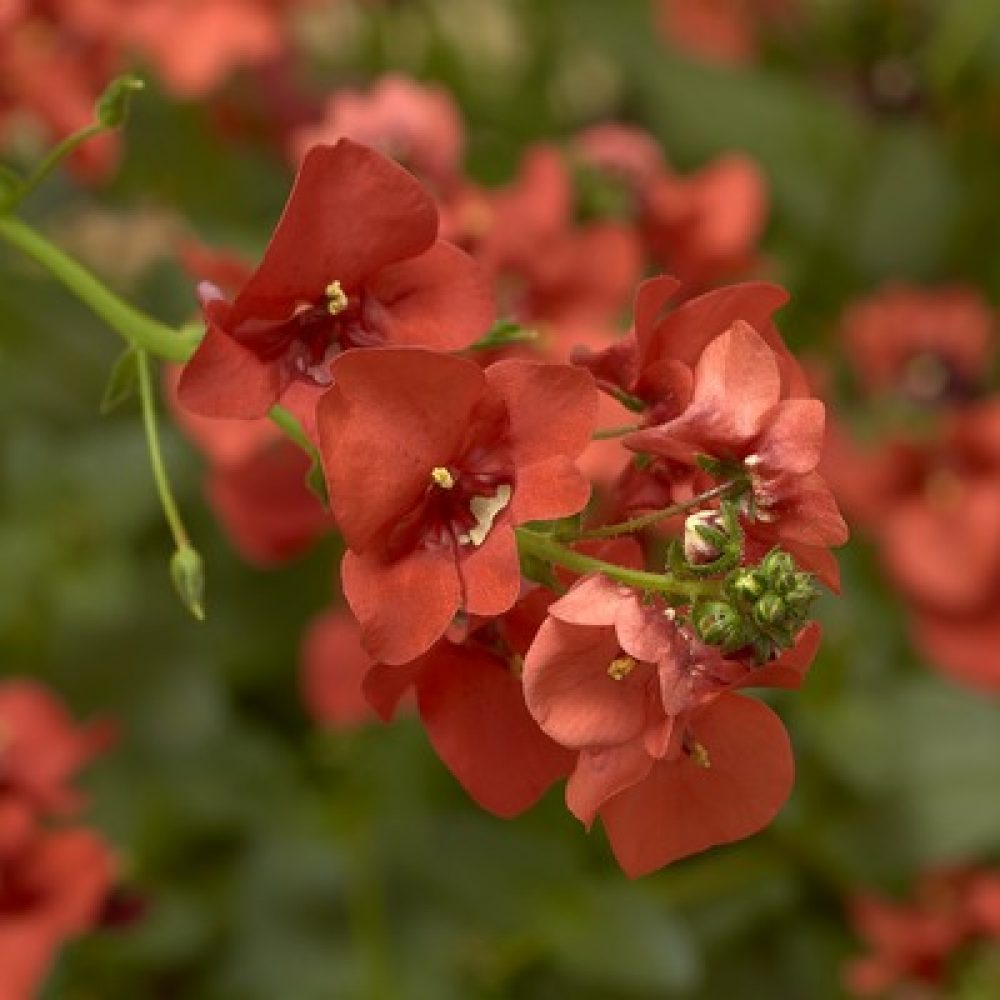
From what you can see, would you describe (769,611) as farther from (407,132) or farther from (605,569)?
(407,132)

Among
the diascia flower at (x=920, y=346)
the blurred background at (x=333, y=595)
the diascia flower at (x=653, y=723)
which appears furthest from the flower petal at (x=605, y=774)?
the diascia flower at (x=920, y=346)

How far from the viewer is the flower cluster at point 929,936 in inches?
39.7

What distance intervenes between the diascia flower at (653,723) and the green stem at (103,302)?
0.15 meters

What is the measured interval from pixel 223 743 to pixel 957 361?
1.63 ft

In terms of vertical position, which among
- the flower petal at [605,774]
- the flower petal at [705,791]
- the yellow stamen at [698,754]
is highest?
the flower petal at [605,774]

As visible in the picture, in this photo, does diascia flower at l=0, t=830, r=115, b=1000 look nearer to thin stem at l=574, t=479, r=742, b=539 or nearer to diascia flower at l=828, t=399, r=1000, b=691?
thin stem at l=574, t=479, r=742, b=539

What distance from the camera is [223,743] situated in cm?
101

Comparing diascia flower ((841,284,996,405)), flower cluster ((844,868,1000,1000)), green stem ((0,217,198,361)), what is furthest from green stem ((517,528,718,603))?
diascia flower ((841,284,996,405))

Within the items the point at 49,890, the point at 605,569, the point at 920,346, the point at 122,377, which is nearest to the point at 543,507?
the point at 605,569

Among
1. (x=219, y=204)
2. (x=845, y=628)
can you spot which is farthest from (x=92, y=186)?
Answer: (x=845, y=628)

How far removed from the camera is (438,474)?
1.64 ft

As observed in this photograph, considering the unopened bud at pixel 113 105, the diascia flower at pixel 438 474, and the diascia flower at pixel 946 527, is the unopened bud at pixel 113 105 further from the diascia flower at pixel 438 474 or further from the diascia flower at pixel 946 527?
the diascia flower at pixel 946 527

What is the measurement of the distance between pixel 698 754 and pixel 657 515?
0.06 meters

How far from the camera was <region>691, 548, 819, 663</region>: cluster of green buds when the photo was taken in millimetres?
437
